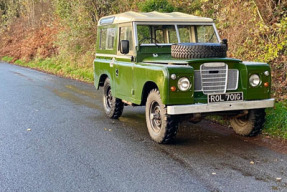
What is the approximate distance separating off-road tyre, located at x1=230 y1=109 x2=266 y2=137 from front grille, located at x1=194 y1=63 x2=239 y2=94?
673 mm

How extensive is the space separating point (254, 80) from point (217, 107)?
0.91 metres

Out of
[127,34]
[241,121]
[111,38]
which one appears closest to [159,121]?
[241,121]

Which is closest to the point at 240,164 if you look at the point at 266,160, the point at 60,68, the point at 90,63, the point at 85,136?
the point at 266,160

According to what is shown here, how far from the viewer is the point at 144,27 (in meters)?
8.20

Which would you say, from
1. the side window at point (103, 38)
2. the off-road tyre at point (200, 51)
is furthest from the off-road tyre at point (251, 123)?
the side window at point (103, 38)

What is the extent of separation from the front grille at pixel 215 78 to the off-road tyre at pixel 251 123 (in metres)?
0.67

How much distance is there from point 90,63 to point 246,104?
13947 millimetres

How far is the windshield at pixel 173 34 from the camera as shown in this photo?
26.8 feet

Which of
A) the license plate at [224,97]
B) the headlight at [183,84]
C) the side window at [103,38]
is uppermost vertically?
the side window at [103,38]

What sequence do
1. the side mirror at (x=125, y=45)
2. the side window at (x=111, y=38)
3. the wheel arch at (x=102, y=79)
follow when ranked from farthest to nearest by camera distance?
the wheel arch at (x=102, y=79) < the side window at (x=111, y=38) < the side mirror at (x=125, y=45)

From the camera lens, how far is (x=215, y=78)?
22.3 feet

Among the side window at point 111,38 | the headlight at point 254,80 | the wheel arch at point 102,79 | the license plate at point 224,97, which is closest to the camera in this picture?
the license plate at point 224,97

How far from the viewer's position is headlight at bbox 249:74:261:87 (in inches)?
272

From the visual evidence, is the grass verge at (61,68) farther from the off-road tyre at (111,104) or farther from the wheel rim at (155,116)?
the wheel rim at (155,116)
